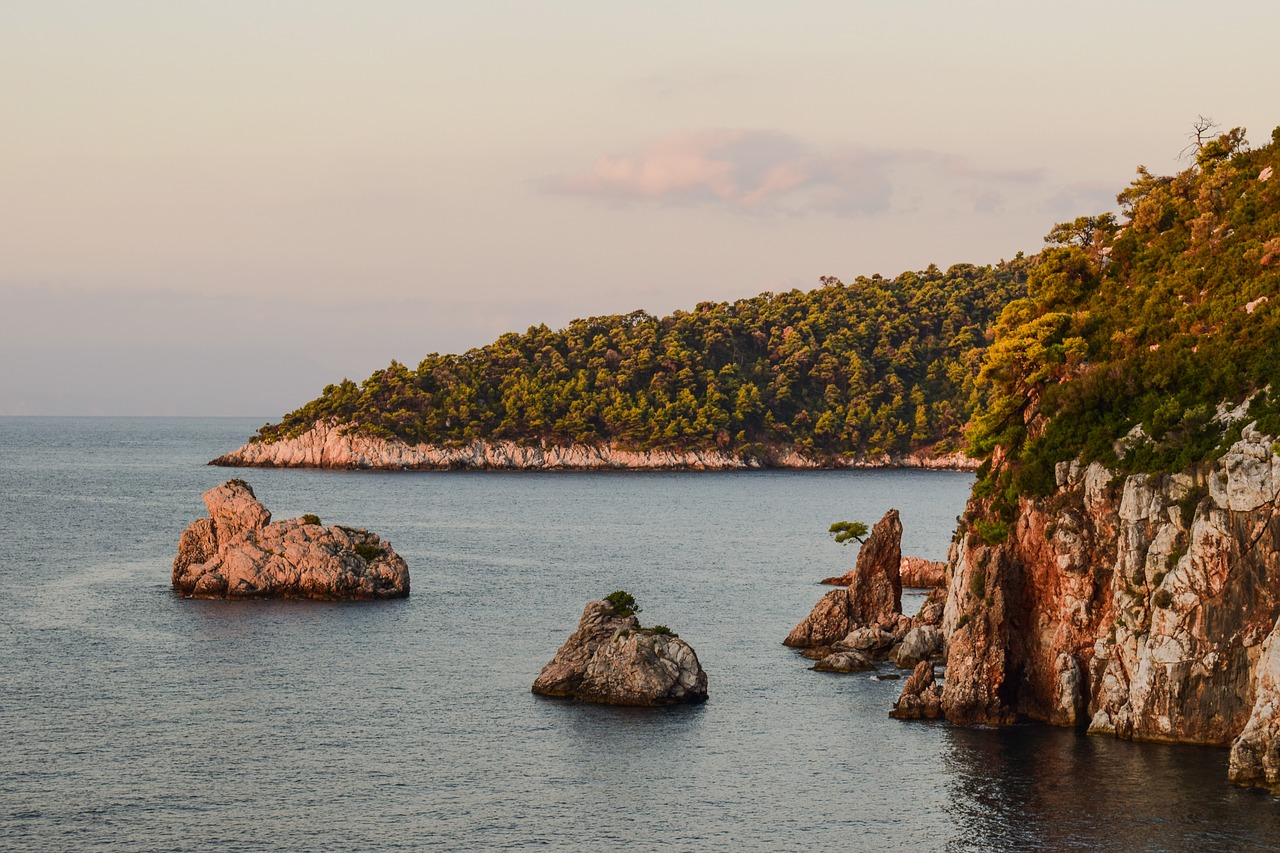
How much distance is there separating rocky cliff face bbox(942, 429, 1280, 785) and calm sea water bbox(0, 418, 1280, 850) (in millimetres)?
1904

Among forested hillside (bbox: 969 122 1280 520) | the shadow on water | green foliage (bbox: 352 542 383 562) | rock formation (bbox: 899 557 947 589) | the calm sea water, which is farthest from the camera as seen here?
rock formation (bbox: 899 557 947 589)

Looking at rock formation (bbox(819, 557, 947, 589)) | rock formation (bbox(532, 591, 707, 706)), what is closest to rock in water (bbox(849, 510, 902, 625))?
rock formation (bbox(532, 591, 707, 706))

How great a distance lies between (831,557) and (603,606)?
61.1m

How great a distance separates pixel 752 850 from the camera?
49.1 meters

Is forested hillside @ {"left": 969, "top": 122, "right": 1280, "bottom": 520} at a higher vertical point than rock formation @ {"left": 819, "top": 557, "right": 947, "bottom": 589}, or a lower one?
higher

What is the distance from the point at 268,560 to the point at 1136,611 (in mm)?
67218

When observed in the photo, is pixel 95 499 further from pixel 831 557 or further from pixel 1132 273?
pixel 1132 273

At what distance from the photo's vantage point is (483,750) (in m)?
61.4

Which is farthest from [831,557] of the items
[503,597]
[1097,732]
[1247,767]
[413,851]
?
[413,851]

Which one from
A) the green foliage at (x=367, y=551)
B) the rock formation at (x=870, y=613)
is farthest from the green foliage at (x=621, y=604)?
the green foliage at (x=367, y=551)

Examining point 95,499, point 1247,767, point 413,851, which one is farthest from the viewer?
point 95,499

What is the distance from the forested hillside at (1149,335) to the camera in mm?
62438

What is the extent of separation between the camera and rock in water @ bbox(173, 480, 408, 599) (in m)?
102

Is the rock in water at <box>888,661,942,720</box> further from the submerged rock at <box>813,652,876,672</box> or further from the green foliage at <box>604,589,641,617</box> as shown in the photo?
the green foliage at <box>604,589,641,617</box>
